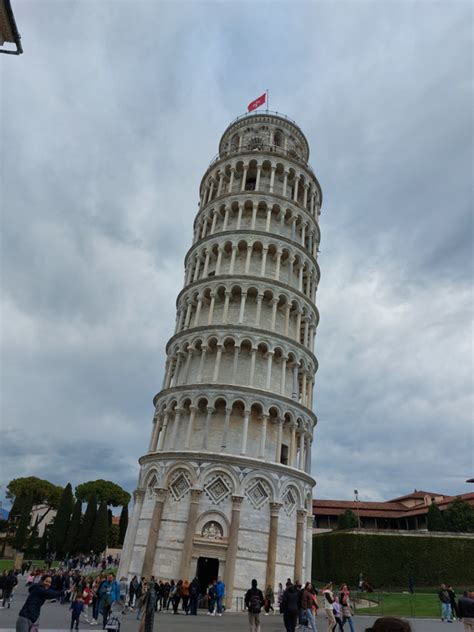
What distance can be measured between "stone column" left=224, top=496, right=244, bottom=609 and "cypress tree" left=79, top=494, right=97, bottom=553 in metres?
45.9

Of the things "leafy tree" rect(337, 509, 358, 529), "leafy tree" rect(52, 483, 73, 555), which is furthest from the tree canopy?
"leafy tree" rect(337, 509, 358, 529)

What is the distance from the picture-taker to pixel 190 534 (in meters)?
27.7

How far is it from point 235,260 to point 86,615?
25.5 m

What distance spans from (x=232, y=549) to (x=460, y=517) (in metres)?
40.5

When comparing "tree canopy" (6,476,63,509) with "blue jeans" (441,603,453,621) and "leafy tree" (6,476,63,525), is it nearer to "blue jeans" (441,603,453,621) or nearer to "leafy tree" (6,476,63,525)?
"leafy tree" (6,476,63,525)

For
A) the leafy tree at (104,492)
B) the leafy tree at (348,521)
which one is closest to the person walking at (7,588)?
the leafy tree at (348,521)

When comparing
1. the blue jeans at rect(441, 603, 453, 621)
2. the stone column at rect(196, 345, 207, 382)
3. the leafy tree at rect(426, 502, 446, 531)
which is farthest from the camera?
the leafy tree at rect(426, 502, 446, 531)

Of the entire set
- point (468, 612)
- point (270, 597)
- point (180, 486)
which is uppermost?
point (180, 486)

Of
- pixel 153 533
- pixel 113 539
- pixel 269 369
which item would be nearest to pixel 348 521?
pixel 269 369

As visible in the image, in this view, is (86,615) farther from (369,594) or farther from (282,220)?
(282,220)

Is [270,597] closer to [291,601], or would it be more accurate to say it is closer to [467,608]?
[291,601]

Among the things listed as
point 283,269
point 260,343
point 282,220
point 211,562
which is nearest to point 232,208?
point 282,220

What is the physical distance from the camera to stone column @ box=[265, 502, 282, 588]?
1094 inches

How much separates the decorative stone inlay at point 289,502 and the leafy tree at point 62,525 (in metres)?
46.1
